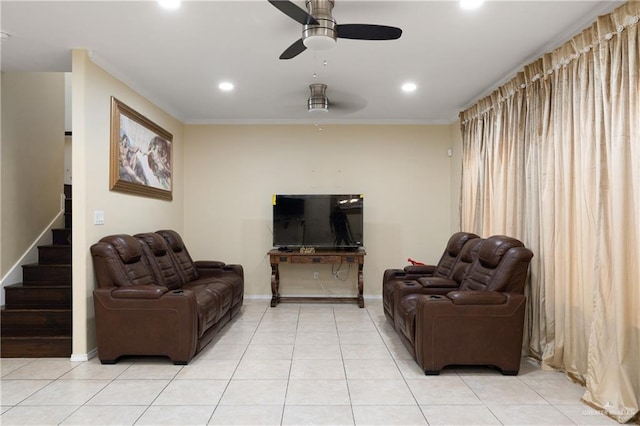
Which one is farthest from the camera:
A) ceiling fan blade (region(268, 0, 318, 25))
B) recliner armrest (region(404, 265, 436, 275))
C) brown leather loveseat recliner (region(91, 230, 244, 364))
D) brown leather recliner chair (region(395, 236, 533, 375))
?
recliner armrest (region(404, 265, 436, 275))

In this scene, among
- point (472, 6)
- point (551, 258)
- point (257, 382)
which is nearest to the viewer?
point (472, 6)

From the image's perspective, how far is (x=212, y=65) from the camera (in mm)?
3869

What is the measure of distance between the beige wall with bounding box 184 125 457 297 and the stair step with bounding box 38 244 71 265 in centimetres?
189

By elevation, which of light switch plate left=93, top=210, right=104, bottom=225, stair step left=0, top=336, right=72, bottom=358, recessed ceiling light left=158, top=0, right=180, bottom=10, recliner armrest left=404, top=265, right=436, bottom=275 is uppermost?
recessed ceiling light left=158, top=0, right=180, bottom=10

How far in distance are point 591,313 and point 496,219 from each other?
5.09 feet

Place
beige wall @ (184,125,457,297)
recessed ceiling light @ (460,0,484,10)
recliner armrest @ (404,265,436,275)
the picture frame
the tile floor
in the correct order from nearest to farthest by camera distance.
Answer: the tile floor
recessed ceiling light @ (460,0,484,10)
the picture frame
recliner armrest @ (404,265,436,275)
beige wall @ (184,125,457,297)

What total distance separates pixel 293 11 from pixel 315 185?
391cm

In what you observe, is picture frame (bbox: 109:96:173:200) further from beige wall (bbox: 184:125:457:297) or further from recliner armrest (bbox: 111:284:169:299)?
recliner armrest (bbox: 111:284:169:299)

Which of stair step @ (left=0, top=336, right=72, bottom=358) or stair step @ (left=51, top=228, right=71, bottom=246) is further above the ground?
stair step @ (left=51, top=228, right=71, bottom=246)

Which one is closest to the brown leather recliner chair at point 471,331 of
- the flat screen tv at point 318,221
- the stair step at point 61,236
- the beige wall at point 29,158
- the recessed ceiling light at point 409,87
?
the recessed ceiling light at point 409,87

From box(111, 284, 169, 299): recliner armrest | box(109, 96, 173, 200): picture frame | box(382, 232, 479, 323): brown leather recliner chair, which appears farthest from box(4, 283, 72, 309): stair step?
box(382, 232, 479, 323): brown leather recliner chair

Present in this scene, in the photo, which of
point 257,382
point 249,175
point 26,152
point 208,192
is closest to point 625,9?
point 257,382

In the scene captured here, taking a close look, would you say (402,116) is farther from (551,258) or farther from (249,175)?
(551,258)

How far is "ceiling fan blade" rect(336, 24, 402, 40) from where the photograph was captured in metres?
2.55
